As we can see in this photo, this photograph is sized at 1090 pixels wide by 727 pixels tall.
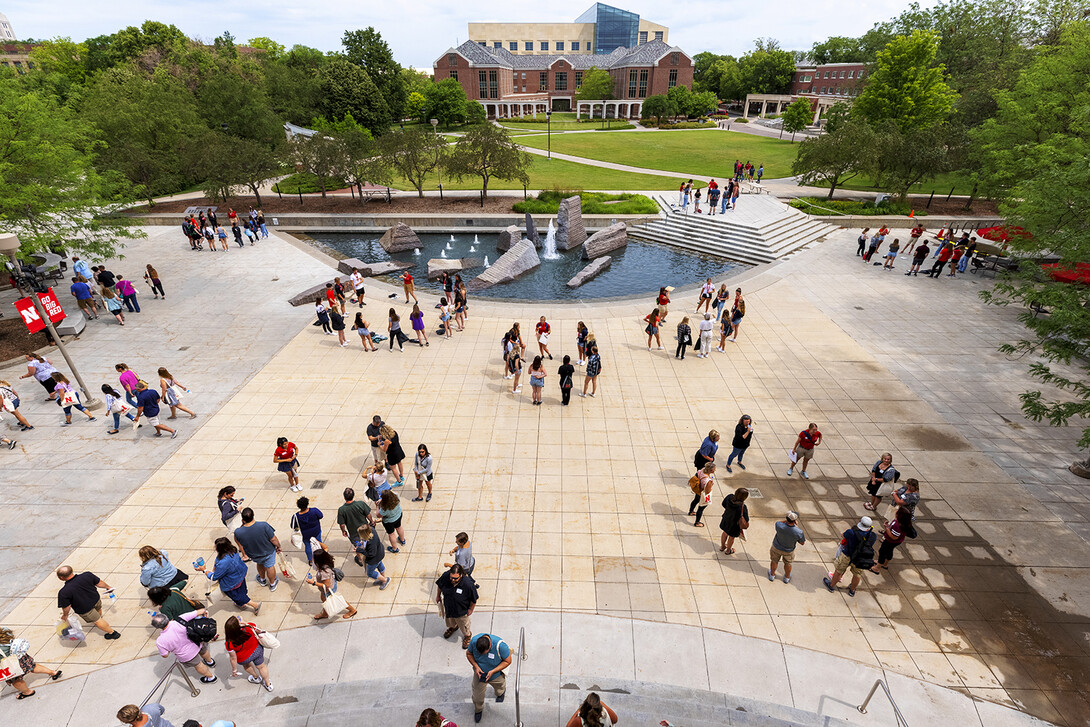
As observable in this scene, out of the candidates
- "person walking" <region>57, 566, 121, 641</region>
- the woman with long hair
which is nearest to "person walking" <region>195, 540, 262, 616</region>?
"person walking" <region>57, 566, 121, 641</region>

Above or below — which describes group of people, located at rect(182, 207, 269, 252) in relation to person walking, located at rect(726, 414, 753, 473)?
above

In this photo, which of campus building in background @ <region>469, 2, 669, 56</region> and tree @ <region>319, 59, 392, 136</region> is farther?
campus building in background @ <region>469, 2, 669, 56</region>

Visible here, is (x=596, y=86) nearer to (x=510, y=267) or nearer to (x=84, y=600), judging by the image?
(x=510, y=267)

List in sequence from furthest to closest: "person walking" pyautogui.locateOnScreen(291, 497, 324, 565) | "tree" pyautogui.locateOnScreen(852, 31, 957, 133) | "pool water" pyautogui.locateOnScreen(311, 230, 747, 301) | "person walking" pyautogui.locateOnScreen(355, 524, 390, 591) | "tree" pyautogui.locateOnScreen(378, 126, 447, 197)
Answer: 1. "tree" pyautogui.locateOnScreen(852, 31, 957, 133)
2. "tree" pyautogui.locateOnScreen(378, 126, 447, 197)
3. "pool water" pyautogui.locateOnScreen(311, 230, 747, 301)
4. "person walking" pyautogui.locateOnScreen(291, 497, 324, 565)
5. "person walking" pyautogui.locateOnScreen(355, 524, 390, 591)

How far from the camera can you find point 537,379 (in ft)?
42.4

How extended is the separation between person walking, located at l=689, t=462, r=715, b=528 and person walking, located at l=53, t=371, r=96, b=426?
49.6 ft

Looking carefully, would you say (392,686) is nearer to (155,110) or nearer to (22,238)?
(22,238)

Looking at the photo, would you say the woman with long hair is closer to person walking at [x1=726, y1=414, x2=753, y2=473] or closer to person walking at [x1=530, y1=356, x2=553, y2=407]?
person walking at [x1=530, y1=356, x2=553, y2=407]

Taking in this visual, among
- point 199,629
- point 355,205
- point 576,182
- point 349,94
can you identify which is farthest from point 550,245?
point 349,94

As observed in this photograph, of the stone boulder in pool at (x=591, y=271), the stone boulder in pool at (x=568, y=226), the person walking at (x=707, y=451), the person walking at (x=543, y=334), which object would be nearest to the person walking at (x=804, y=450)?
the person walking at (x=707, y=451)

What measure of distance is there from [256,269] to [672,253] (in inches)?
859

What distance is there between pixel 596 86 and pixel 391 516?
4318 inches

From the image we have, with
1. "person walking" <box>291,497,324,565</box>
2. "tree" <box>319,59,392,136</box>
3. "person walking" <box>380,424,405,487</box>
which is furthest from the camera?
"tree" <box>319,59,392,136</box>

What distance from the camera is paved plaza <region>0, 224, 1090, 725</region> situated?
784 centimetres
